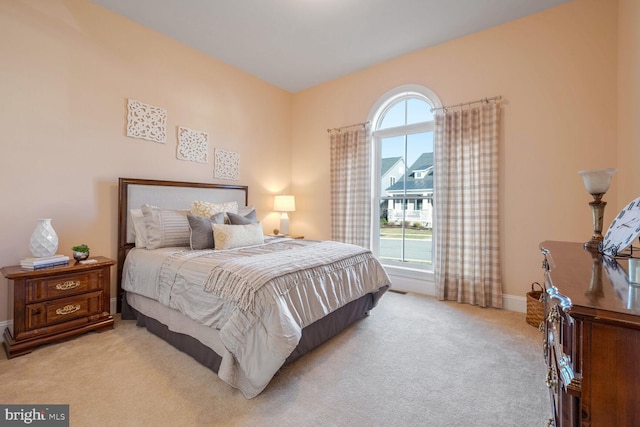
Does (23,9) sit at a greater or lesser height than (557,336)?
greater

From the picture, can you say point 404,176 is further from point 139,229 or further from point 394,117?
point 139,229

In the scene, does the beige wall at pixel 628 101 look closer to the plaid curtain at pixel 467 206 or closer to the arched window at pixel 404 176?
the plaid curtain at pixel 467 206

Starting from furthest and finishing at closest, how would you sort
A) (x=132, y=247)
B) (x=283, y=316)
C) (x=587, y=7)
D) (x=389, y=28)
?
(x=389, y=28), (x=132, y=247), (x=587, y=7), (x=283, y=316)

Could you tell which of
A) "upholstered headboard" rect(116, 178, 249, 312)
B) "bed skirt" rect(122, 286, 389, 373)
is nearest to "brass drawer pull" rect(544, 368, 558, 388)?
"bed skirt" rect(122, 286, 389, 373)

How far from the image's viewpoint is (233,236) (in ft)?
8.91

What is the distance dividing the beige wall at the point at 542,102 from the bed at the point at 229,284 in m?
1.67

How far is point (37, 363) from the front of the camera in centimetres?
198

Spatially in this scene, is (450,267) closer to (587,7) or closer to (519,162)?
(519,162)

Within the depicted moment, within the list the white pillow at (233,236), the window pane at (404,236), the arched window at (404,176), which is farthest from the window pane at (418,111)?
the white pillow at (233,236)

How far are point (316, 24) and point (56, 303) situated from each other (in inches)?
140

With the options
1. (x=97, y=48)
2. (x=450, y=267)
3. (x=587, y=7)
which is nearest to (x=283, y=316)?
(x=450, y=267)

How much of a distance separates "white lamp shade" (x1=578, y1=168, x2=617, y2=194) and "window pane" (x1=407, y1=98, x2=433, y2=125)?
234cm

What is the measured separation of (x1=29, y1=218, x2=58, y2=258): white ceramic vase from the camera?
225 cm

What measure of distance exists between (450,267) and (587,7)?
2836 millimetres
